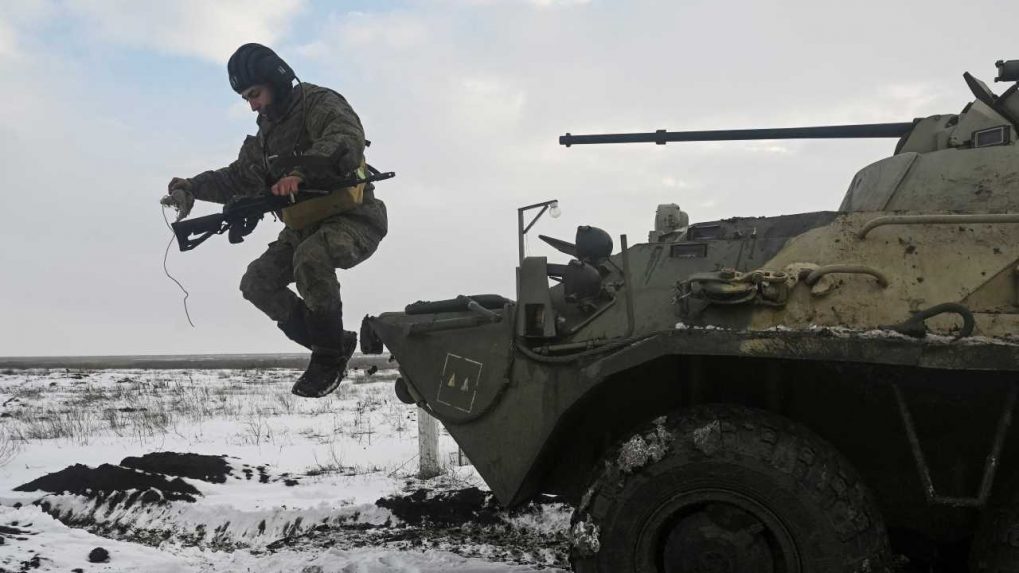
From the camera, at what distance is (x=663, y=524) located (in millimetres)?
2533

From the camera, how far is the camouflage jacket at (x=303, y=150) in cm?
359

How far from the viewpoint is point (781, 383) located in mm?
2770

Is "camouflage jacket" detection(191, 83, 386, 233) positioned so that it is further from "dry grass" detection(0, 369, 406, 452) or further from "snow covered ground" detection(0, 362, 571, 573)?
"dry grass" detection(0, 369, 406, 452)

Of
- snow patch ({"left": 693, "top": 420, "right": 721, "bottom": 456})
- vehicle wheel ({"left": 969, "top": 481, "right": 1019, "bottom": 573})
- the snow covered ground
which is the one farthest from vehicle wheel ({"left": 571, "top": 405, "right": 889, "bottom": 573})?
the snow covered ground

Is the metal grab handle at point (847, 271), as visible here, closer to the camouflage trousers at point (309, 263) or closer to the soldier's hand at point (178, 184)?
the camouflage trousers at point (309, 263)

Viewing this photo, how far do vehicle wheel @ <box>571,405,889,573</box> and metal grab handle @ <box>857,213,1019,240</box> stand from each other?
0.77 m

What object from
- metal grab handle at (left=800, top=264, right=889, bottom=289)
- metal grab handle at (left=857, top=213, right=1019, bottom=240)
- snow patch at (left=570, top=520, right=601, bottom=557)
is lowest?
snow patch at (left=570, top=520, right=601, bottom=557)

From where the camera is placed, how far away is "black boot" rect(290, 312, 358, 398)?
12.8 ft

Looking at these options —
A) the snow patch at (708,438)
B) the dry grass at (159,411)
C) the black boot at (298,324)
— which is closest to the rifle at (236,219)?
the black boot at (298,324)

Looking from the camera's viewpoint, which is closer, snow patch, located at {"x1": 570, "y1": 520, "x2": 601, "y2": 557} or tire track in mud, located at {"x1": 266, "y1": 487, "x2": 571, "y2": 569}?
snow patch, located at {"x1": 570, "y1": 520, "x2": 601, "y2": 557}

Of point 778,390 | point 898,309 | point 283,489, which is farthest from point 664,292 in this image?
point 283,489

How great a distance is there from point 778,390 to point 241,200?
2783 mm

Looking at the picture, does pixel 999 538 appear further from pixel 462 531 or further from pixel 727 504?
pixel 462 531

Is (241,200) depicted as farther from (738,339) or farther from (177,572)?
(738,339)
